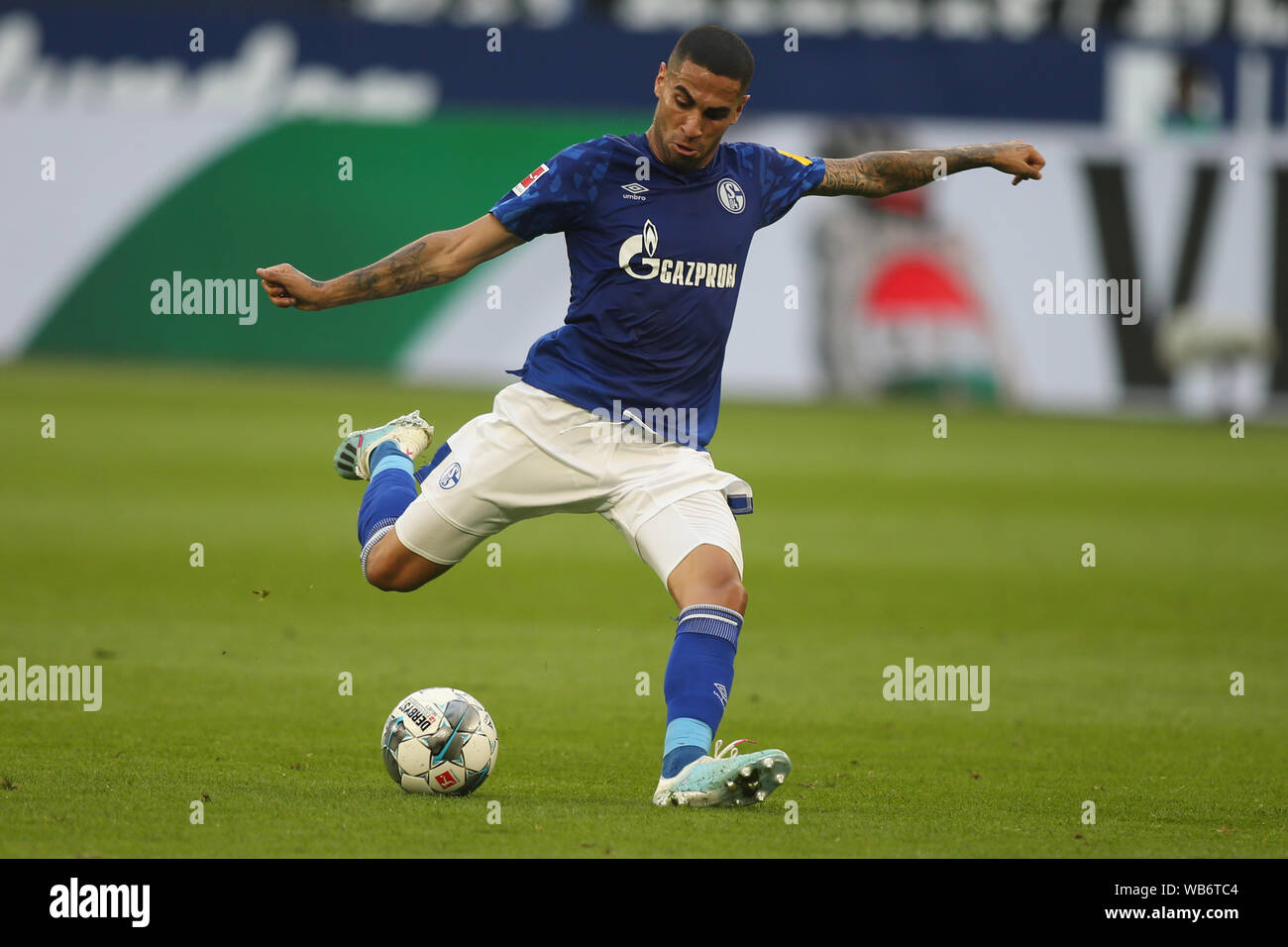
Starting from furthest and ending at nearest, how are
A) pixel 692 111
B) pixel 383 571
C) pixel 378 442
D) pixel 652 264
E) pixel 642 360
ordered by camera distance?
pixel 378 442, pixel 383 571, pixel 642 360, pixel 652 264, pixel 692 111

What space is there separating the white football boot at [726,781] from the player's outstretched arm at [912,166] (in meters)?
2.25

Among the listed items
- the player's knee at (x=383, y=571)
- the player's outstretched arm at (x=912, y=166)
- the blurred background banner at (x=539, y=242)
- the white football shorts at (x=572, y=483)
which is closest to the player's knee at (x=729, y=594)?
the white football shorts at (x=572, y=483)

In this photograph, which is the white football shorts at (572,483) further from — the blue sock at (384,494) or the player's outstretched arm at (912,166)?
the player's outstretched arm at (912,166)

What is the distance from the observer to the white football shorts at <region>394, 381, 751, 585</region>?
6.35 meters

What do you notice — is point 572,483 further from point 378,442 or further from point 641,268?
point 378,442

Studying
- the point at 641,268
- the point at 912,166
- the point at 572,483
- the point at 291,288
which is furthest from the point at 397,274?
the point at 912,166

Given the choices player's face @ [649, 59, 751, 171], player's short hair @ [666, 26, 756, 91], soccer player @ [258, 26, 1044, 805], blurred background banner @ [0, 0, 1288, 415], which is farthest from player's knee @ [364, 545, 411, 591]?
blurred background banner @ [0, 0, 1288, 415]

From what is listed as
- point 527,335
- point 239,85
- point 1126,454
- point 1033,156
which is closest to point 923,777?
point 1033,156

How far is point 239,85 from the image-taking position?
90.0 ft

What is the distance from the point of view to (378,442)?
7.52 metres

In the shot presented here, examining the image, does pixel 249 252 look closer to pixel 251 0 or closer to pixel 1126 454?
pixel 251 0

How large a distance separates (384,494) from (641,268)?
1473 mm

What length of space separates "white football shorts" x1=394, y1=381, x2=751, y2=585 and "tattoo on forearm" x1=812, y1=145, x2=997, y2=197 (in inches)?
47.8

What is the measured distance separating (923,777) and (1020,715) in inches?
67.4
